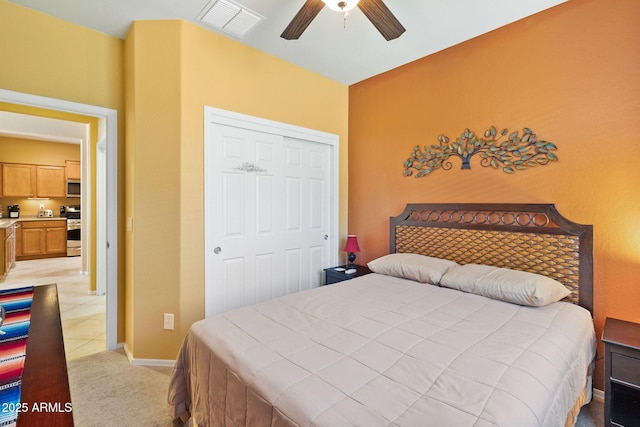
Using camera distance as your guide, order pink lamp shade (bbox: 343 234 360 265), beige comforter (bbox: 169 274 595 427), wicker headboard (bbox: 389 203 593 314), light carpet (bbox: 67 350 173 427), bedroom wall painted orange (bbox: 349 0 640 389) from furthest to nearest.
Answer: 1. pink lamp shade (bbox: 343 234 360 265)
2. wicker headboard (bbox: 389 203 593 314)
3. bedroom wall painted orange (bbox: 349 0 640 389)
4. light carpet (bbox: 67 350 173 427)
5. beige comforter (bbox: 169 274 595 427)

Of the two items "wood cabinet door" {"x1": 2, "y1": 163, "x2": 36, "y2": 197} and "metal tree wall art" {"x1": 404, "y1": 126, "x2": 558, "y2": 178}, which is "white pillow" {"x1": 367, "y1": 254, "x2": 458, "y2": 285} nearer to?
"metal tree wall art" {"x1": 404, "y1": 126, "x2": 558, "y2": 178}

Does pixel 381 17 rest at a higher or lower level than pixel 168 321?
higher

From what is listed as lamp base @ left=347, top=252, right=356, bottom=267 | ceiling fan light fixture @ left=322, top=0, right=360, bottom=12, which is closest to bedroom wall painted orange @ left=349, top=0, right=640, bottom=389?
lamp base @ left=347, top=252, right=356, bottom=267

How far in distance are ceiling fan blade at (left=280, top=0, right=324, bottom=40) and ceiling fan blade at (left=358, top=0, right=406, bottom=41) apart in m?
0.26

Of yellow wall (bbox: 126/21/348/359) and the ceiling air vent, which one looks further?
yellow wall (bbox: 126/21/348/359)

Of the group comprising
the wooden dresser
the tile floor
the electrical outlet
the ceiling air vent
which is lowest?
the tile floor

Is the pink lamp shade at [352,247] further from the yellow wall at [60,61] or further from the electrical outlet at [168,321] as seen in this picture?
the yellow wall at [60,61]

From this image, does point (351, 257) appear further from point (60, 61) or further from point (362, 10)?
point (60, 61)

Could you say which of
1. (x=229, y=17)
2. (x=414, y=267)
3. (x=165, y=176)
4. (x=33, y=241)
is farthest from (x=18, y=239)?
(x=414, y=267)

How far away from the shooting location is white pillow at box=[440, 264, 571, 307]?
199cm

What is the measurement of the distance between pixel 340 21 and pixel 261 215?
1852mm

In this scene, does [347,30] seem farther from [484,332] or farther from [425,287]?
[484,332]

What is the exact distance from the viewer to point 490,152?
2.64 metres

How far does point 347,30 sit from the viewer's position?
2623 mm
